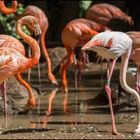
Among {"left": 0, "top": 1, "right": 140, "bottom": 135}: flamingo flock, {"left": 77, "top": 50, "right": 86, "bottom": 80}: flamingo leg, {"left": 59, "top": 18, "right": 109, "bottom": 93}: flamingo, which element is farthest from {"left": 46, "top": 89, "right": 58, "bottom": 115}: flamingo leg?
{"left": 77, "top": 50, "right": 86, "bottom": 80}: flamingo leg

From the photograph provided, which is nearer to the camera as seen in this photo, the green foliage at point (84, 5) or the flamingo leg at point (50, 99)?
the flamingo leg at point (50, 99)

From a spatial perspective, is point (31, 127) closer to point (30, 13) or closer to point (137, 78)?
point (137, 78)

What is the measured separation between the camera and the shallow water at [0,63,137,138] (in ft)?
23.0

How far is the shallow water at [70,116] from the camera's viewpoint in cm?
702

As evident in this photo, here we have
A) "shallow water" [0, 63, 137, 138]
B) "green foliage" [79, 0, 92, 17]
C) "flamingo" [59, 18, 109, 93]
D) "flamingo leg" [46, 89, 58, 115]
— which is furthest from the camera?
"green foliage" [79, 0, 92, 17]

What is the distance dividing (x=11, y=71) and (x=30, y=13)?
16.2 ft

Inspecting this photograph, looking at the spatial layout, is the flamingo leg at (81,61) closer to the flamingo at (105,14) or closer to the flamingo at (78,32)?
the flamingo at (78,32)

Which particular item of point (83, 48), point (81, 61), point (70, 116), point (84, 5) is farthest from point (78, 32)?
point (84, 5)

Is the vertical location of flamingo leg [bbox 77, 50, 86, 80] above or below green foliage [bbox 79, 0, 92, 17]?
below

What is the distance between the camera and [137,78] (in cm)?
752

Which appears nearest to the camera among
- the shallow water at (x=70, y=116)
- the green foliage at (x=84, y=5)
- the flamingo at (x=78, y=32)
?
the shallow water at (x=70, y=116)

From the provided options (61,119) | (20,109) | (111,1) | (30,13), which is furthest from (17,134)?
(111,1)

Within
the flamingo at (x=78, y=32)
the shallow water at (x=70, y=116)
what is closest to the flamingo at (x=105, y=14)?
the flamingo at (x=78, y=32)

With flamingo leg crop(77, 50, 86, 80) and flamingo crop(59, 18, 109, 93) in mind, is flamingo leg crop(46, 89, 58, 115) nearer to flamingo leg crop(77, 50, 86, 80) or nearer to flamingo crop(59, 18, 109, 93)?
flamingo crop(59, 18, 109, 93)
